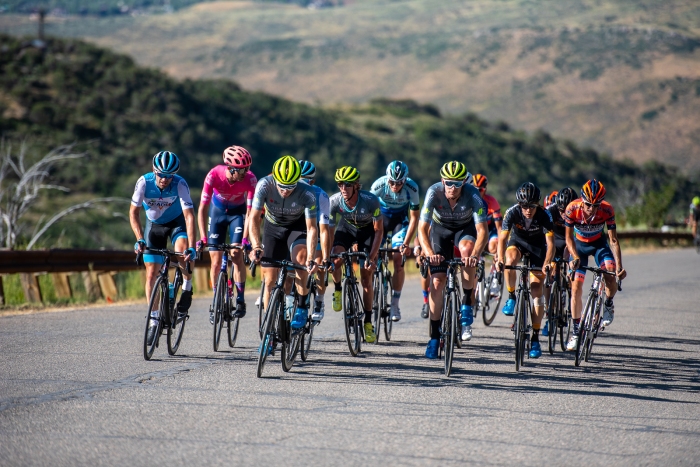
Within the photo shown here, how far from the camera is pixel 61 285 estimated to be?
1382 cm

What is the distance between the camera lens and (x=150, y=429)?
5.87 metres

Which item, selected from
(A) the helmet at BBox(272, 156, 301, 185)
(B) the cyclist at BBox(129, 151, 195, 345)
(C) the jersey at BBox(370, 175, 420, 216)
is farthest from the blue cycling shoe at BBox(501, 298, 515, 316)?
(B) the cyclist at BBox(129, 151, 195, 345)

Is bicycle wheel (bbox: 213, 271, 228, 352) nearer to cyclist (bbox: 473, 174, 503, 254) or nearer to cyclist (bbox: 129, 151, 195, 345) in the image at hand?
cyclist (bbox: 129, 151, 195, 345)

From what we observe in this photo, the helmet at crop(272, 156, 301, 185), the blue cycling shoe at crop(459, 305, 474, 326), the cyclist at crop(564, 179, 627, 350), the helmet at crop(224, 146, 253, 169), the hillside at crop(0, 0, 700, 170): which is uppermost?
the hillside at crop(0, 0, 700, 170)

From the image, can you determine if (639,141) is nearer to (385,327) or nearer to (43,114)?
(43,114)

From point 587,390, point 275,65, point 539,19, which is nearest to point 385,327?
point 587,390

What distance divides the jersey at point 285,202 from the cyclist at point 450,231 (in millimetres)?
1198

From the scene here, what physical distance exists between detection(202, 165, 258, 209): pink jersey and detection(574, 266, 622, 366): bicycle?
391 cm

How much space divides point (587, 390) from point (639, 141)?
10339 centimetres

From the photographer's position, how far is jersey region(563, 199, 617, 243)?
33.6 feet

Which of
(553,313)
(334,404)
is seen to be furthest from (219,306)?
(553,313)

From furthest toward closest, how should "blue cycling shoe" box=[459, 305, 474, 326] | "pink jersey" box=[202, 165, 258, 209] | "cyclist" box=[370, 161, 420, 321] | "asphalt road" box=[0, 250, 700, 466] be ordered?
"cyclist" box=[370, 161, 420, 321]
"pink jersey" box=[202, 165, 258, 209]
"blue cycling shoe" box=[459, 305, 474, 326]
"asphalt road" box=[0, 250, 700, 466]

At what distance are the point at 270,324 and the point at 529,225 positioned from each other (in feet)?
12.5

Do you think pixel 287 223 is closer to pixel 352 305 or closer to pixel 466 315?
pixel 352 305
